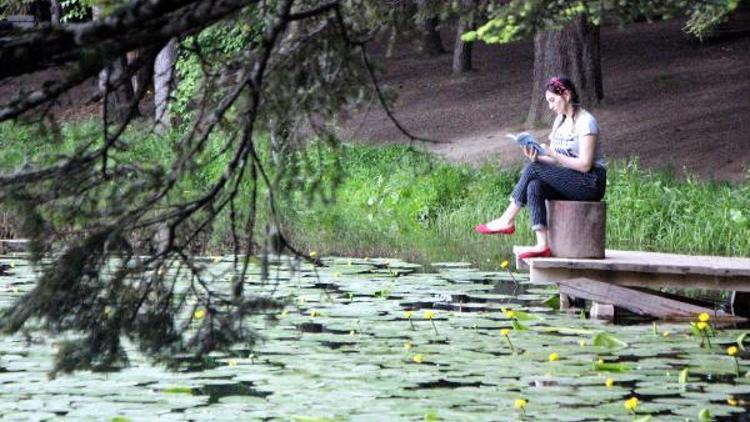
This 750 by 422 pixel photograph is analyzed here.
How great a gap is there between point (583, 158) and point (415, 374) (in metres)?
3.25

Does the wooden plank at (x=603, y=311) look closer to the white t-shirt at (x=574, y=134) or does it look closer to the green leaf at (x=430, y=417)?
the white t-shirt at (x=574, y=134)

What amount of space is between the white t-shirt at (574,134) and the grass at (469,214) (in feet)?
7.13

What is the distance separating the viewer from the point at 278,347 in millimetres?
9195

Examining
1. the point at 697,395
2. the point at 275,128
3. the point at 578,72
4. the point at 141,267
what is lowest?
the point at 697,395

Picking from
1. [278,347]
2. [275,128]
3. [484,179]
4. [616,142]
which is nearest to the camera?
[275,128]

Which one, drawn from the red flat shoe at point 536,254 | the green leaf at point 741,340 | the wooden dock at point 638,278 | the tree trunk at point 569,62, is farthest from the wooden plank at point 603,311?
the tree trunk at point 569,62

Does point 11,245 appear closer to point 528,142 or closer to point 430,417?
point 528,142

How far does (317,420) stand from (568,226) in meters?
4.73

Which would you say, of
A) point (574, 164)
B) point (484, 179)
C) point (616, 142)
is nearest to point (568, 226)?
point (574, 164)

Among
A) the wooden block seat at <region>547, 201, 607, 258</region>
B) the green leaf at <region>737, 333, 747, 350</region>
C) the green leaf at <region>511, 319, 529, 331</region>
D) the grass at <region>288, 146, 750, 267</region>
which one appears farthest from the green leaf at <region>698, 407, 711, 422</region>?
the grass at <region>288, 146, 750, 267</region>

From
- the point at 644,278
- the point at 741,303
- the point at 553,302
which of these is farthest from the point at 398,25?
the point at 741,303

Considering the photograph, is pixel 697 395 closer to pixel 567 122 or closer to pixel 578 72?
pixel 567 122

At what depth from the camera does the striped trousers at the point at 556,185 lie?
1116 centimetres

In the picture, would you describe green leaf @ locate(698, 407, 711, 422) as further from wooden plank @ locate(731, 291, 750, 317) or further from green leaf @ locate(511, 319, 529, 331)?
wooden plank @ locate(731, 291, 750, 317)
